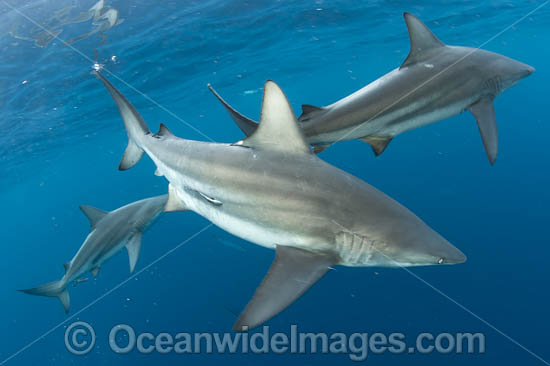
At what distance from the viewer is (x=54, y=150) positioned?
2625 centimetres

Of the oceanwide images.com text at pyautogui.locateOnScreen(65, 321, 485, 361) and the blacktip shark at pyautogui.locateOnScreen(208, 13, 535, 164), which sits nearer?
the blacktip shark at pyautogui.locateOnScreen(208, 13, 535, 164)

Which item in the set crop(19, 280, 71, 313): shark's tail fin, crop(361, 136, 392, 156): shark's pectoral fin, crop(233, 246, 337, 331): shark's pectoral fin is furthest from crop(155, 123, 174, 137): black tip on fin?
crop(19, 280, 71, 313): shark's tail fin

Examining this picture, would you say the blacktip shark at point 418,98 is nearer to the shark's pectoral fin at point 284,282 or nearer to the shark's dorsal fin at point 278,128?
the shark's dorsal fin at point 278,128

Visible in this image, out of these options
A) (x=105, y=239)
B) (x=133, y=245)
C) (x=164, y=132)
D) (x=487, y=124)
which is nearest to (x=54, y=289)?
(x=105, y=239)

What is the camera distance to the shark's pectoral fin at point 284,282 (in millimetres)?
2184

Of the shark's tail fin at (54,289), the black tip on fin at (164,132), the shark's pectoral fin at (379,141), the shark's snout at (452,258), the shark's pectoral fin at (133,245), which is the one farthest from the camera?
the shark's pectoral fin at (133,245)

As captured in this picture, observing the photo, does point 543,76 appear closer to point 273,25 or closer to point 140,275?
point 273,25

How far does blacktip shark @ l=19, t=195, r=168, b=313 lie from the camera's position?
5.84m

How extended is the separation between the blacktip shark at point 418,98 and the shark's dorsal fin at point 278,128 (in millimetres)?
631

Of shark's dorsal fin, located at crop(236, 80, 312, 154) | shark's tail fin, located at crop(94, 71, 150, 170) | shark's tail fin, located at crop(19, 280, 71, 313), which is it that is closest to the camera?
shark's dorsal fin, located at crop(236, 80, 312, 154)

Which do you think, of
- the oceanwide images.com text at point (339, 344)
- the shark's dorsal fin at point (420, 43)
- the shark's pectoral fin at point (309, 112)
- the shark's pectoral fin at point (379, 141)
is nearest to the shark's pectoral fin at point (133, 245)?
the oceanwide images.com text at point (339, 344)

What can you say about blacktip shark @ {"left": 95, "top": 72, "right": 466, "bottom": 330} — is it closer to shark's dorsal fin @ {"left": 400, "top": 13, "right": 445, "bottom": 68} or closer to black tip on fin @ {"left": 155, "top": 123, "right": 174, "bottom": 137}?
black tip on fin @ {"left": 155, "top": 123, "right": 174, "bottom": 137}

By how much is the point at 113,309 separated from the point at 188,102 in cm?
1866

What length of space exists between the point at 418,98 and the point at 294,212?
7.71ft
